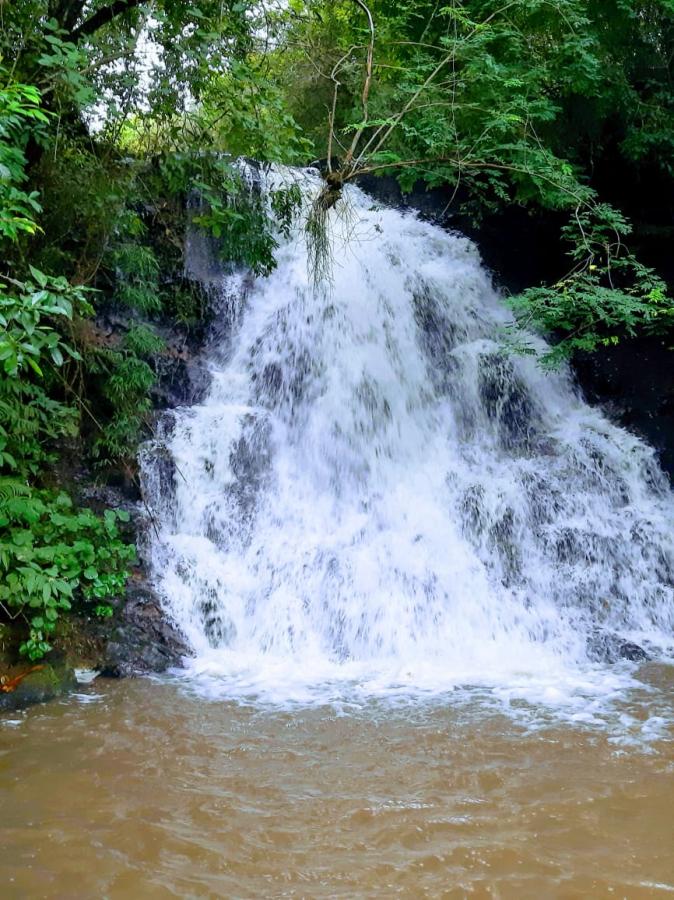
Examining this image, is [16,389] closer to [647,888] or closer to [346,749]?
[346,749]

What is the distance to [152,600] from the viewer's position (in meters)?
6.64

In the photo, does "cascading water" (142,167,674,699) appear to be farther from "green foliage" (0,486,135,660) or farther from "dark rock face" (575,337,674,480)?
"green foliage" (0,486,135,660)

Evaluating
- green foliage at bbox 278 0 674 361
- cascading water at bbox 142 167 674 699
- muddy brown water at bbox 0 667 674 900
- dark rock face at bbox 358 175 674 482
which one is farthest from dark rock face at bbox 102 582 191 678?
dark rock face at bbox 358 175 674 482

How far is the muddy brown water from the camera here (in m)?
2.99

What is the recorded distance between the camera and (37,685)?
536cm

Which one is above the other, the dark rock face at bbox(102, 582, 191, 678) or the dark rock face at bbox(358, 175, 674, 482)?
the dark rock face at bbox(358, 175, 674, 482)

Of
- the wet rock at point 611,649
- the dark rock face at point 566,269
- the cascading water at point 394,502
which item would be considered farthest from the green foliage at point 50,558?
the dark rock face at point 566,269

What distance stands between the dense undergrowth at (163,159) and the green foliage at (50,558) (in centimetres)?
2

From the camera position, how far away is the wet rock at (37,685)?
518 cm

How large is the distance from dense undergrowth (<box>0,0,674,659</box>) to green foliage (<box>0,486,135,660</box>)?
2 centimetres

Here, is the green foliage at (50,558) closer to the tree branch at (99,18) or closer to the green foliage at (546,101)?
the tree branch at (99,18)

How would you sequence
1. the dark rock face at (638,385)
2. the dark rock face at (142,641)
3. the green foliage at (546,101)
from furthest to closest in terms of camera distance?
the dark rock face at (638,385), the green foliage at (546,101), the dark rock face at (142,641)

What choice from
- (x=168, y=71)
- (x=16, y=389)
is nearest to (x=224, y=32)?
(x=168, y=71)

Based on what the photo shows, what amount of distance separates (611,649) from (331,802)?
3.74m
